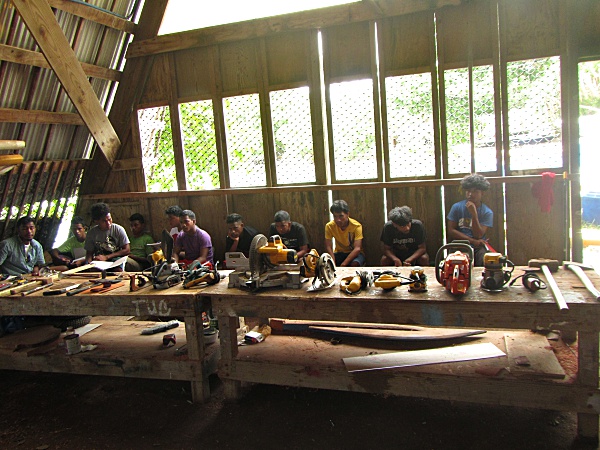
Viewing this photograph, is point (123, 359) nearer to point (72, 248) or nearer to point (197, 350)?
point (197, 350)

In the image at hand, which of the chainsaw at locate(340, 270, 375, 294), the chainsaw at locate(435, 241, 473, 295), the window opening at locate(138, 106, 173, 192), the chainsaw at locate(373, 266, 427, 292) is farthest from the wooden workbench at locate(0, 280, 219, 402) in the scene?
the window opening at locate(138, 106, 173, 192)

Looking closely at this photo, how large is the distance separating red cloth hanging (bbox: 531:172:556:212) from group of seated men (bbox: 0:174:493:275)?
52 cm

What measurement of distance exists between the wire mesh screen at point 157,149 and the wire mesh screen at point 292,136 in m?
1.62

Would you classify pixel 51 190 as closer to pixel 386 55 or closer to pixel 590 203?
pixel 386 55

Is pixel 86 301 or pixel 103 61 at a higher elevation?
pixel 103 61

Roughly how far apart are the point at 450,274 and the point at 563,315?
608 millimetres

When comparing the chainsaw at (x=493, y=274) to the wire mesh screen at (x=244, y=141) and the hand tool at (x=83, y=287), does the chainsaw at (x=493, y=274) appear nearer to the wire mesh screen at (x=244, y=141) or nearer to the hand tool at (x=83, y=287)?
the hand tool at (x=83, y=287)

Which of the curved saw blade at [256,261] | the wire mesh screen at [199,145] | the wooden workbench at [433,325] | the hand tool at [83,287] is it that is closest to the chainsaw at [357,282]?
the wooden workbench at [433,325]

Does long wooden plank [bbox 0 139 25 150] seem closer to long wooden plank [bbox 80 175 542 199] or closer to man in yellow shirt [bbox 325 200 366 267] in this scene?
long wooden plank [bbox 80 175 542 199]

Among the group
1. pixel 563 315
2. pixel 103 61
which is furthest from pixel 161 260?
pixel 103 61

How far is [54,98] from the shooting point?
20.1 feet

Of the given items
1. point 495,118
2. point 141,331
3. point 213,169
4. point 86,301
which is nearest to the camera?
point 86,301

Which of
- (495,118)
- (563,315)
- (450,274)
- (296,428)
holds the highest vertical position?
(495,118)

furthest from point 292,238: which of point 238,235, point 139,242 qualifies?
point 139,242
